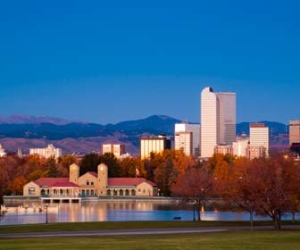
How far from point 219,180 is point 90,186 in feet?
231

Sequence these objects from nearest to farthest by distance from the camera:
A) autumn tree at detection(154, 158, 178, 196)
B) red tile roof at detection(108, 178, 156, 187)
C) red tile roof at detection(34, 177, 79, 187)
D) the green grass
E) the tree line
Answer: the green grass, the tree line, autumn tree at detection(154, 158, 178, 196), red tile roof at detection(34, 177, 79, 187), red tile roof at detection(108, 178, 156, 187)

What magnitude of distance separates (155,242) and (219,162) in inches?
5223

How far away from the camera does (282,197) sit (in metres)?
59.8

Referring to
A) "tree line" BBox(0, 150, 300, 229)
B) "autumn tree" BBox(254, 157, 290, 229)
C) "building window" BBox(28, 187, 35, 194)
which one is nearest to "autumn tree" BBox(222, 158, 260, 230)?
"tree line" BBox(0, 150, 300, 229)

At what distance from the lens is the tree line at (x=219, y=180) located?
198 ft

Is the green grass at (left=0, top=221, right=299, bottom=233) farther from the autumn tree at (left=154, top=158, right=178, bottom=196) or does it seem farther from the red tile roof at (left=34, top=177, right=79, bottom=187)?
the red tile roof at (left=34, top=177, right=79, bottom=187)

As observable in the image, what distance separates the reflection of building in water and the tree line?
3.17m

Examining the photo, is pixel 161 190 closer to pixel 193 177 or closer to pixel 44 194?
pixel 44 194

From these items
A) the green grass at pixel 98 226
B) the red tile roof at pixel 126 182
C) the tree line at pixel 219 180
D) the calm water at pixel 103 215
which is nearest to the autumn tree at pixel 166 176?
the tree line at pixel 219 180

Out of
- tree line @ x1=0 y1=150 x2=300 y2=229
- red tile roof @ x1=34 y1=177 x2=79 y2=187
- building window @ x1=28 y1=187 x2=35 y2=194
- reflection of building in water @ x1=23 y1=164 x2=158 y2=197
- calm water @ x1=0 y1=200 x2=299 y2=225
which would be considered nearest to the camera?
tree line @ x1=0 y1=150 x2=300 y2=229

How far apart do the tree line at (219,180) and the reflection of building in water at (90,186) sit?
10.4 feet

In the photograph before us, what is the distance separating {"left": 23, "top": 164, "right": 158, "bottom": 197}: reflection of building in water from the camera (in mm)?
171125

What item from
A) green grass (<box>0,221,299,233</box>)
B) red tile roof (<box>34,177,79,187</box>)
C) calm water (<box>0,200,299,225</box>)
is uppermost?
red tile roof (<box>34,177,79,187</box>)

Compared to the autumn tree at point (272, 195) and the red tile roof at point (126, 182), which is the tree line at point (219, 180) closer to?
the autumn tree at point (272, 195)
